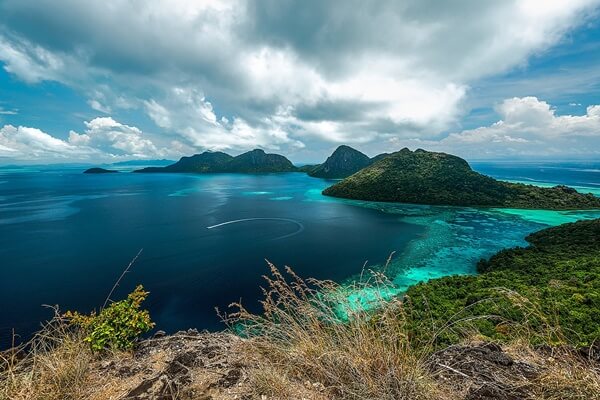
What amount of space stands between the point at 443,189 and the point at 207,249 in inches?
3213

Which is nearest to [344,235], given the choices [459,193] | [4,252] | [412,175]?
[4,252]

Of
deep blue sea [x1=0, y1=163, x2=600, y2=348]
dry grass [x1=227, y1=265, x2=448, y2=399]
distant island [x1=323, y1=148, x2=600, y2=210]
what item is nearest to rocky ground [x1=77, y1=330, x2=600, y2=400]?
dry grass [x1=227, y1=265, x2=448, y2=399]

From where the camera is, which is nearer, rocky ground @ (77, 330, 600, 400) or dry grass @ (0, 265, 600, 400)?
dry grass @ (0, 265, 600, 400)

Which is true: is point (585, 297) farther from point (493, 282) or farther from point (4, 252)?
point (4, 252)

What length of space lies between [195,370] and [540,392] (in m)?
4.66

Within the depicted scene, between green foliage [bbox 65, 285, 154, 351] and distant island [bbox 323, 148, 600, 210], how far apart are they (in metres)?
89.3

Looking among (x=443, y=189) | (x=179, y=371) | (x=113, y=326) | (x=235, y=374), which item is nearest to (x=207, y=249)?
(x=113, y=326)

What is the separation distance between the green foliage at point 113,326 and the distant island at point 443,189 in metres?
89.3

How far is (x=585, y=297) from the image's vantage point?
17766 mm

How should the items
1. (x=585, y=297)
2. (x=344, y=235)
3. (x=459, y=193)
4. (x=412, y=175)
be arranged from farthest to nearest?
(x=412, y=175)
(x=459, y=193)
(x=344, y=235)
(x=585, y=297)

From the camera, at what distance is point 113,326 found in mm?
5762

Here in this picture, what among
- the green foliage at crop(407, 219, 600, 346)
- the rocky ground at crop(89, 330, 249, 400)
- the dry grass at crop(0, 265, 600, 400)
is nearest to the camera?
the dry grass at crop(0, 265, 600, 400)

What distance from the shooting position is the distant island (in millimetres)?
80000

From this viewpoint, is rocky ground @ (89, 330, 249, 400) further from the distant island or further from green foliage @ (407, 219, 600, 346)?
the distant island
